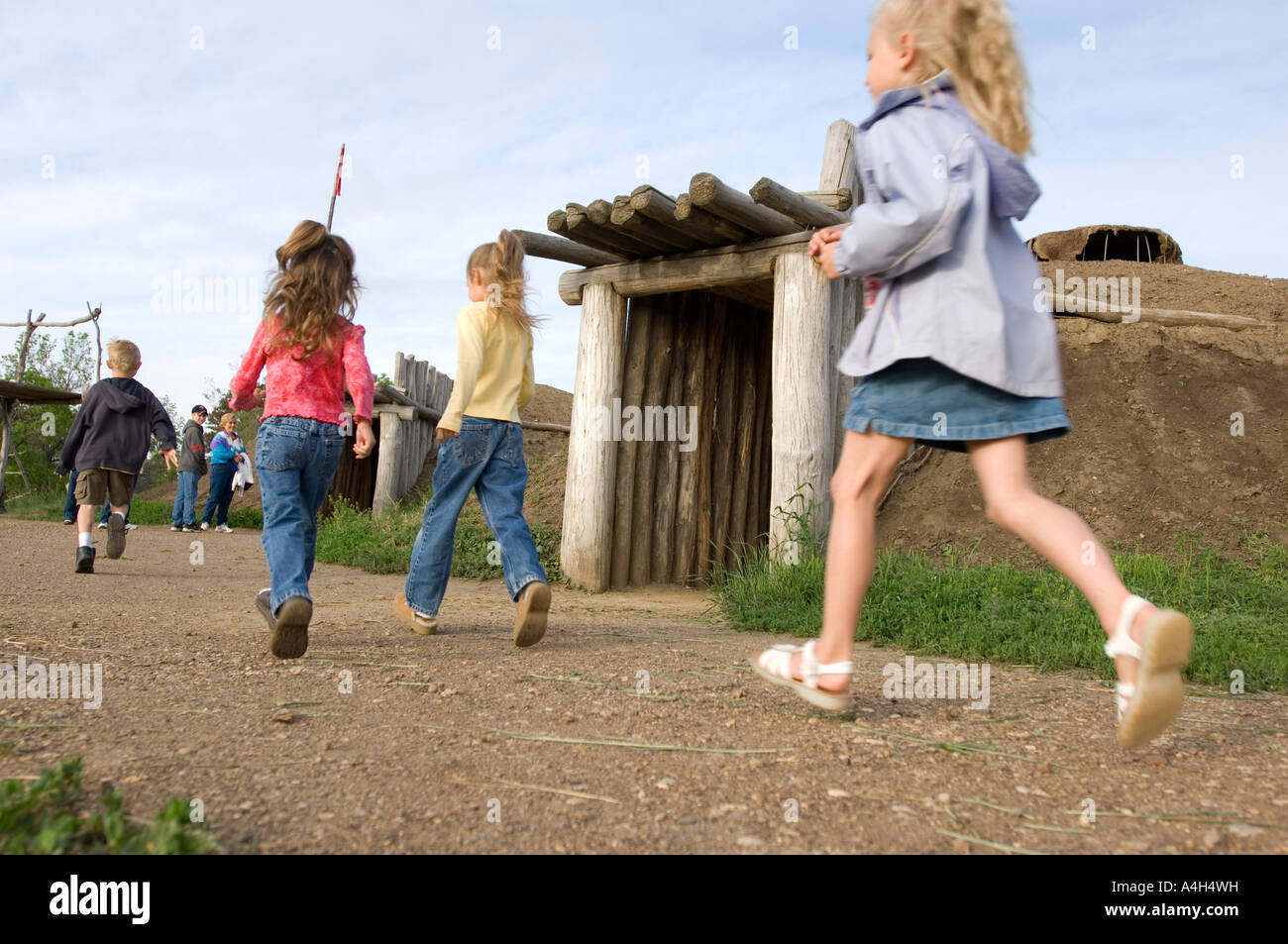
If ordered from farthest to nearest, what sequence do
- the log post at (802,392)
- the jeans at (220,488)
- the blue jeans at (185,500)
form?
1. the jeans at (220,488)
2. the blue jeans at (185,500)
3. the log post at (802,392)

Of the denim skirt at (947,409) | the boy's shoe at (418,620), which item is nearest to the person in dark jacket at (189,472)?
the boy's shoe at (418,620)

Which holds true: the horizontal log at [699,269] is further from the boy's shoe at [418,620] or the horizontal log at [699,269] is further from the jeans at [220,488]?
the jeans at [220,488]

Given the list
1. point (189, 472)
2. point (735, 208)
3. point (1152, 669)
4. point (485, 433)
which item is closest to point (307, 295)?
point (485, 433)

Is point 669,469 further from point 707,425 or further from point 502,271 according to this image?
point 502,271

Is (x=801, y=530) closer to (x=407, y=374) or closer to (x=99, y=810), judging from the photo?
(x=99, y=810)

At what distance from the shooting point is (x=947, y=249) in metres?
2.40

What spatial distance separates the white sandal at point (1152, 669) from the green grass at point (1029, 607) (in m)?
1.84

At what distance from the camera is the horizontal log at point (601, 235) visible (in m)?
6.48

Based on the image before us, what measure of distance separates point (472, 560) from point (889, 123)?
624 centimetres

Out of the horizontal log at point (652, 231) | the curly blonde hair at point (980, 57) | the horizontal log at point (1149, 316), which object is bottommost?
the curly blonde hair at point (980, 57)

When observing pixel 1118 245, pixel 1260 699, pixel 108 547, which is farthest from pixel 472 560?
pixel 1118 245

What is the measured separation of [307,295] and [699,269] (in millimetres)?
3459

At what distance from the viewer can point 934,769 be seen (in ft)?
7.86

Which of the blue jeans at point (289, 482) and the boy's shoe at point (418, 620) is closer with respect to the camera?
the blue jeans at point (289, 482)
